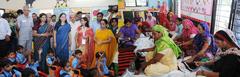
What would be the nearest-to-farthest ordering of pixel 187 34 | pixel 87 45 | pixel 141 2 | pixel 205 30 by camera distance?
pixel 205 30, pixel 187 34, pixel 141 2, pixel 87 45

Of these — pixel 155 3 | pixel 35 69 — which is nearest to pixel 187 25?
pixel 155 3

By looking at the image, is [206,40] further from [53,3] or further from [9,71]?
[9,71]

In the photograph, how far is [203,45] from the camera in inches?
164

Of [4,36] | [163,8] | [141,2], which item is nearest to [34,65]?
[4,36]

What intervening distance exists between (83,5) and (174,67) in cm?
195

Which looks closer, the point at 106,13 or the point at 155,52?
the point at 155,52

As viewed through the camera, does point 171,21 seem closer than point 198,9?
No

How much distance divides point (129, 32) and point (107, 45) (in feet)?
1.33

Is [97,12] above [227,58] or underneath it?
above

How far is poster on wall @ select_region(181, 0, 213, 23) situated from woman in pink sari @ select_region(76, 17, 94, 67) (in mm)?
1556

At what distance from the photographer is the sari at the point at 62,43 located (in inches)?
205

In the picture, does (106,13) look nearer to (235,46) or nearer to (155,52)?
(155,52)

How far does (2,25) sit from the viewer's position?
16.3 ft

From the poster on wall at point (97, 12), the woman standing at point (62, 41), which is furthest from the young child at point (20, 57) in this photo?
the poster on wall at point (97, 12)
